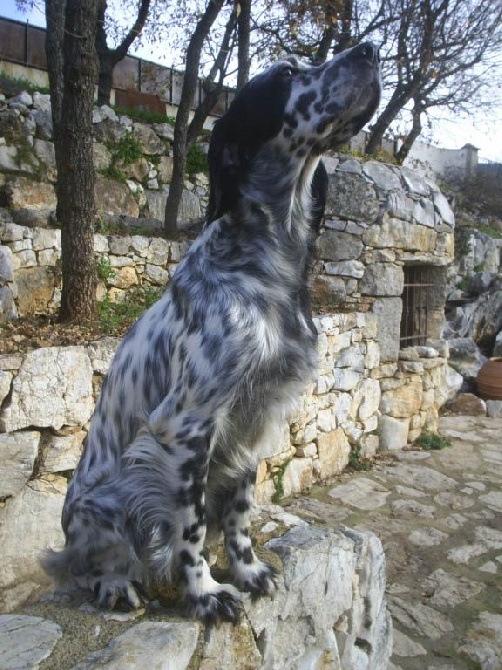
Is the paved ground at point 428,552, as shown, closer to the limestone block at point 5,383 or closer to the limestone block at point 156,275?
the limestone block at point 5,383

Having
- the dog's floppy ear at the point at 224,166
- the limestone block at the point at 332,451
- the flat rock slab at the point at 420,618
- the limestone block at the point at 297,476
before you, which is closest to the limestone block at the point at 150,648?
the dog's floppy ear at the point at 224,166

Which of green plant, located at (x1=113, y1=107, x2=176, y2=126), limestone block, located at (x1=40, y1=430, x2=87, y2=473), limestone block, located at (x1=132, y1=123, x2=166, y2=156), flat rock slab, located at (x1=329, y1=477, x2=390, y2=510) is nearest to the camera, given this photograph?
limestone block, located at (x1=40, y1=430, x2=87, y2=473)

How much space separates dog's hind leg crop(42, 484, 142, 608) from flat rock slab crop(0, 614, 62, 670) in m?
0.20

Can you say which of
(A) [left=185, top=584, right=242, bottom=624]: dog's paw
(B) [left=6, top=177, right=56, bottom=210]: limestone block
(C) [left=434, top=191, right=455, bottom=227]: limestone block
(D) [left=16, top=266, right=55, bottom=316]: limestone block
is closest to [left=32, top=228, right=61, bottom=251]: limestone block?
(D) [left=16, top=266, right=55, bottom=316]: limestone block

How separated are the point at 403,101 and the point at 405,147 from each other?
216 centimetres

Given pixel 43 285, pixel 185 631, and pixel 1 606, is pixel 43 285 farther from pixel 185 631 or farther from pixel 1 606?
pixel 185 631

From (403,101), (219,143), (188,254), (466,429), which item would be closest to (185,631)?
(188,254)

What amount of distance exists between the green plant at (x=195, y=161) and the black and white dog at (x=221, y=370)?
840cm

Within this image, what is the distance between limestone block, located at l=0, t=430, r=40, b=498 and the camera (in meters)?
3.33

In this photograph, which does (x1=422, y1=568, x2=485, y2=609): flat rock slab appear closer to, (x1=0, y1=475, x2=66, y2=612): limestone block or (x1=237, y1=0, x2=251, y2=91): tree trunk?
(x1=0, y1=475, x2=66, y2=612): limestone block

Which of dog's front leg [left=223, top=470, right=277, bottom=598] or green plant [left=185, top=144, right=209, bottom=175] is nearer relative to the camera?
dog's front leg [left=223, top=470, right=277, bottom=598]

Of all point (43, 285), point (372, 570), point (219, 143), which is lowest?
point (372, 570)

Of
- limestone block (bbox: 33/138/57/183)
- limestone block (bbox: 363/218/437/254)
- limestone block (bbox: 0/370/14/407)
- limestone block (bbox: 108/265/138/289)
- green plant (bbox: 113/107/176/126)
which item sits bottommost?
limestone block (bbox: 0/370/14/407)

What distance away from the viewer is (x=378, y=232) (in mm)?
6801
